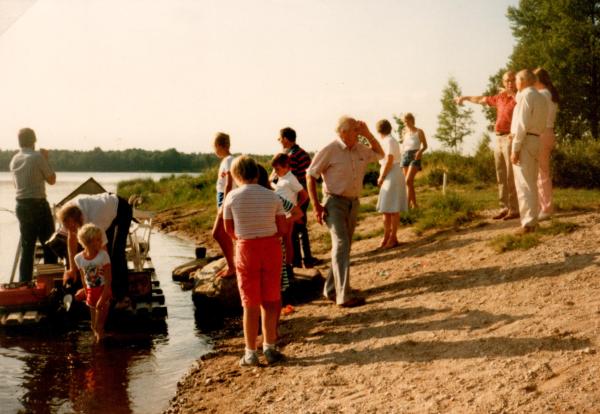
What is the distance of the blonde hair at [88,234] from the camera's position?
6895 mm

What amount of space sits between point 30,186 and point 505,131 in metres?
6.59

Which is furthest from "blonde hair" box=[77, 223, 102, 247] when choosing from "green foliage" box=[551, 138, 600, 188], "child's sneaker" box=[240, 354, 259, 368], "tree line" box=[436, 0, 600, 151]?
"tree line" box=[436, 0, 600, 151]

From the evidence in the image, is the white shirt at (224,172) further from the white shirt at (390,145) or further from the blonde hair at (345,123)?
the white shirt at (390,145)

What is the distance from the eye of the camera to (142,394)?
6.05 metres

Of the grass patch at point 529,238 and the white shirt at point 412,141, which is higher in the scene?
the white shirt at point 412,141

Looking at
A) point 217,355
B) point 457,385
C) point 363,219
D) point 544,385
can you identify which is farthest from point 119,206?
point 363,219

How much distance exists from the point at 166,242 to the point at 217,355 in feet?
40.0

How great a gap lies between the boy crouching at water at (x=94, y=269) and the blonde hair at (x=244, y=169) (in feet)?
6.45

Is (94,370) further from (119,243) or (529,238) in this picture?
(529,238)

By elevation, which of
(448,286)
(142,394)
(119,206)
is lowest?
(142,394)

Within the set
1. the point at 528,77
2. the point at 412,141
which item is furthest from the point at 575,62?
the point at 528,77

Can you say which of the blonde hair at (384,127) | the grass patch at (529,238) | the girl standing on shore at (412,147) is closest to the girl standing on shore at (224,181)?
the blonde hair at (384,127)

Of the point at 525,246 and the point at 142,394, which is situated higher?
the point at 525,246

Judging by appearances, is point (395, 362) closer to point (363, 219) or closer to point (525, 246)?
point (525, 246)
